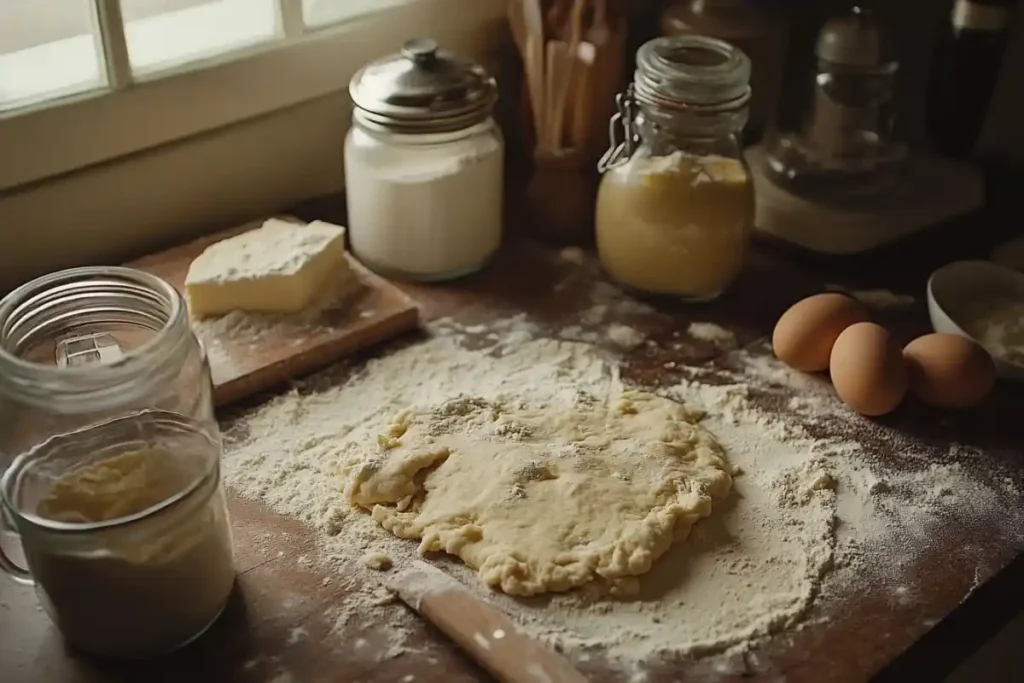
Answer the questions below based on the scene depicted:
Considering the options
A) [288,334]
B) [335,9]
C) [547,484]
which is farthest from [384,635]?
[335,9]

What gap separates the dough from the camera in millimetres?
750

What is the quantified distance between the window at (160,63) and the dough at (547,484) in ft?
1.30

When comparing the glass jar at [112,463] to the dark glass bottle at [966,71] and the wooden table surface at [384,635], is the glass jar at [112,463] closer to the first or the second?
the wooden table surface at [384,635]

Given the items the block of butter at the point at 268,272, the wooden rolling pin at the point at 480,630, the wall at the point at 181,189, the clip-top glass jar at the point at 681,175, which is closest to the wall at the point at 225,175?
the wall at the point at 181,189

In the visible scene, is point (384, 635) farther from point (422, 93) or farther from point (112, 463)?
point (422, 93)

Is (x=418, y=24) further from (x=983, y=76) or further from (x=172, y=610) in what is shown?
(x=172, y=610)

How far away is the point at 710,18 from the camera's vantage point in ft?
3.92

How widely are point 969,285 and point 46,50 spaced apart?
876mm

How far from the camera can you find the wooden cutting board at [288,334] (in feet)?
3.05

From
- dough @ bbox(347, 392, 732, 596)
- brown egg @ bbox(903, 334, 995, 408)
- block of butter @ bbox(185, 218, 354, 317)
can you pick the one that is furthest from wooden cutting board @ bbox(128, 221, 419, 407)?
brown egg @ bbox(903, 334, 995, 408)

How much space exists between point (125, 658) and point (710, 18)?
0.87 meters

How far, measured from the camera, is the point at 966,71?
42.5 inches

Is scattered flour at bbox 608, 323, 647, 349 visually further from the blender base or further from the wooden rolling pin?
the wooden rolling pin

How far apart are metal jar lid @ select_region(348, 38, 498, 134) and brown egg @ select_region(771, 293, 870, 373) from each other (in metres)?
0.34
